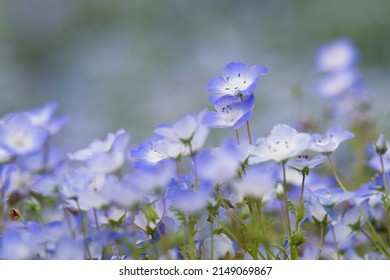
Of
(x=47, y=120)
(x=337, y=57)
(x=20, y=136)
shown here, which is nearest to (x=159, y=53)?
(x=337, y=57)

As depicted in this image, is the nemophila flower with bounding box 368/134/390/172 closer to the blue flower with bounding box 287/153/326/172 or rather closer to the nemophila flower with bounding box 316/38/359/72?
the blue flower with bounding box 287/153/326/172

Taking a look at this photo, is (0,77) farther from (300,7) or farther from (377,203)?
(377,203)

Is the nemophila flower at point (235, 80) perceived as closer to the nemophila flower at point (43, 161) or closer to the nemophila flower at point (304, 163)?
the nemophila flower at point (304, 163)

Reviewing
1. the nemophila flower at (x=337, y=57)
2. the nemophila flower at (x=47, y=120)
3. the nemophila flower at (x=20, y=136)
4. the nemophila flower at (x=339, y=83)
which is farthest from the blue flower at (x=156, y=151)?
the nemophila flower at (x=337, y=57)

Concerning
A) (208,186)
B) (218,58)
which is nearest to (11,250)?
(208,186)

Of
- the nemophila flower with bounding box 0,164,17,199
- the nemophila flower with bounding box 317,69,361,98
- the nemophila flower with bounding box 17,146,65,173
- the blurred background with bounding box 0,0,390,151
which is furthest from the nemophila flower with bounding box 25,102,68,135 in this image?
the blurred background with bounding box 0,0,390,151

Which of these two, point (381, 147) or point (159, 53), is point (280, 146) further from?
point (159, 53)
